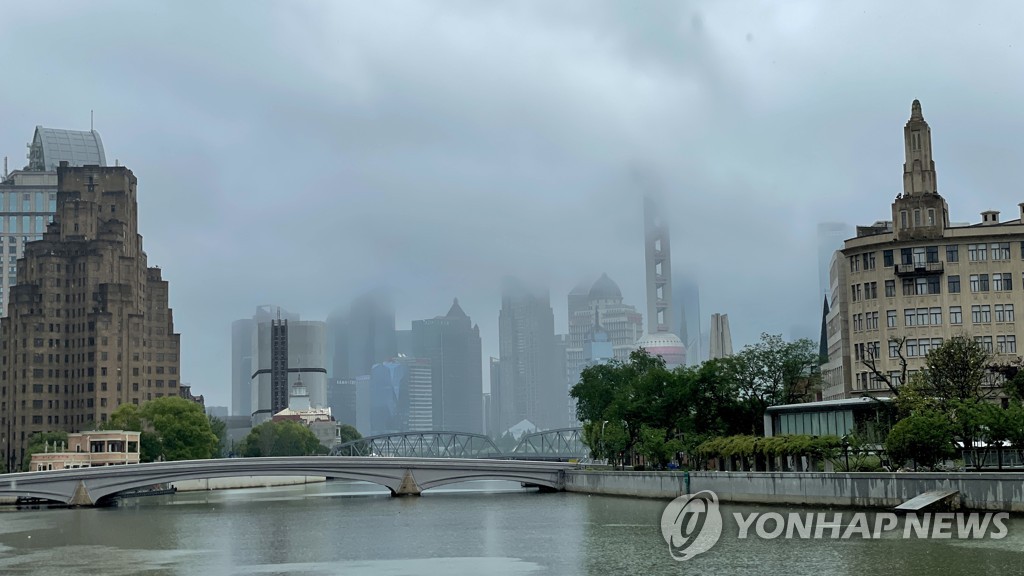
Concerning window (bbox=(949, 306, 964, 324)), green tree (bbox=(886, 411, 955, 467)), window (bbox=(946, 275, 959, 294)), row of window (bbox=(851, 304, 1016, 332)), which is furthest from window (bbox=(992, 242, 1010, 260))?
green tree (bbox=(886, 411, 955, 467))

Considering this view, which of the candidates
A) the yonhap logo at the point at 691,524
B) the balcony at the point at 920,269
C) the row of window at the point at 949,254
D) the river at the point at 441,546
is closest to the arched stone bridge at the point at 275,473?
the river at the point at 441,546

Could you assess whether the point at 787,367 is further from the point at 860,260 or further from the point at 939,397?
the point at 939,397

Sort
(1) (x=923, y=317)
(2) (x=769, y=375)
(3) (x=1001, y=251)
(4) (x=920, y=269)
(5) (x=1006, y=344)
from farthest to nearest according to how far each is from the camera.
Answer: (2) (x=769, y=375)
(1) (x=923, y=317)
(4) (x=920, y=269)
(3) (x=1001, y=251)
(5) (x=1006, y=344)

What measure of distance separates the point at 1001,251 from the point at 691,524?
54.4 m

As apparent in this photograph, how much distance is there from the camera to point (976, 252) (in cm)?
12425

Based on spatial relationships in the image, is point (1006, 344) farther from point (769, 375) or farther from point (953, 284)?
point (769, 375)

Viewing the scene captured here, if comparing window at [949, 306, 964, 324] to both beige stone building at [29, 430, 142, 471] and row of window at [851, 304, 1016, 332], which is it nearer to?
row of window at [851, 304, 1016, 332]

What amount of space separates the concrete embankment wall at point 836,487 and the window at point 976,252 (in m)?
35.6

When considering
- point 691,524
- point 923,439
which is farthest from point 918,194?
point 691,524

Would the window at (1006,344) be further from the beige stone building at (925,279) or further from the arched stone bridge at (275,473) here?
the arched stone bridge at (275,473)

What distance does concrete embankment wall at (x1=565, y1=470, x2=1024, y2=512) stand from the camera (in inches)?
2864

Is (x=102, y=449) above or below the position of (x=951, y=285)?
below

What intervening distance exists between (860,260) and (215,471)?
2626 inches

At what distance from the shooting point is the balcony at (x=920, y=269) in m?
124
